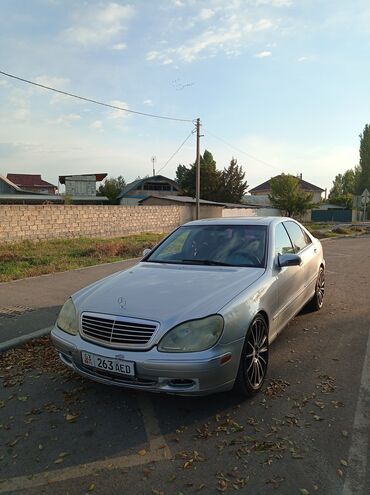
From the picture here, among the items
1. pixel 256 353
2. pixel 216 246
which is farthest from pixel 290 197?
pixel 256 353

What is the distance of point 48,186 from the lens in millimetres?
80875

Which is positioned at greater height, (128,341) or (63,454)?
(128,341)

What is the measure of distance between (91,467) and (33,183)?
8584 cm

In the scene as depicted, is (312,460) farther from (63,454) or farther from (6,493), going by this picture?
(6,493)

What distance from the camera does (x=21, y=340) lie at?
484cm

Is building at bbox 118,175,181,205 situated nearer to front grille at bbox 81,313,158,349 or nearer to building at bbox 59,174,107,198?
building at bbox 59,174,107,198

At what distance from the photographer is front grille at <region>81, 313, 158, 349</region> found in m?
3.02

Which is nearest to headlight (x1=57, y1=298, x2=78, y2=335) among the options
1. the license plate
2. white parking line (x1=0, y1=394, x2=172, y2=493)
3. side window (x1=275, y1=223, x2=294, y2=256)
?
the license plate

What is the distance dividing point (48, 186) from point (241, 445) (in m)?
83.8

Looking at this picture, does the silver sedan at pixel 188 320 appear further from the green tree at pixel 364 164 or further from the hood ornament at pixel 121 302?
the green tree at pixel 364 164

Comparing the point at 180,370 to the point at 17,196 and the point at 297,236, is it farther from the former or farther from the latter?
the point at 17,196

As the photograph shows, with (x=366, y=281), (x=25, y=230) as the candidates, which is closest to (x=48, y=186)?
(x=25, y=230)

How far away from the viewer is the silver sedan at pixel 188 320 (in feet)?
9.75

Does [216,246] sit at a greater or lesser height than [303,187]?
lesser
